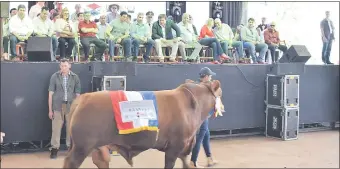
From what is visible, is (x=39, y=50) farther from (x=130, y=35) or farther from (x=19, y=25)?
(x=130, y=35)

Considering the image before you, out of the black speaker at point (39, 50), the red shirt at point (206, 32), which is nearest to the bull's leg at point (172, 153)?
the black speaker at point (39, 50)

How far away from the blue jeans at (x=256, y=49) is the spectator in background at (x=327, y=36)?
175 centimetres

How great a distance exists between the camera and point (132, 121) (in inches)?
179

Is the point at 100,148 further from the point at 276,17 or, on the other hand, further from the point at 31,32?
the point at 276,17

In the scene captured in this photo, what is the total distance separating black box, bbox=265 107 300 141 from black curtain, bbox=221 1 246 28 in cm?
562

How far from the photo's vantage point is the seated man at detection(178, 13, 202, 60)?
10.7 meters

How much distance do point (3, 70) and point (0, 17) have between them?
148 cm

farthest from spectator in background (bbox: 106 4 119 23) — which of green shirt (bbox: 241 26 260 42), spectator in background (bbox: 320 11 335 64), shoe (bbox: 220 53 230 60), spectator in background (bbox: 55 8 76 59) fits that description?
spectator in background (bbox: 320 11 335 64)

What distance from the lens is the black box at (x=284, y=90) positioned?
9617mm

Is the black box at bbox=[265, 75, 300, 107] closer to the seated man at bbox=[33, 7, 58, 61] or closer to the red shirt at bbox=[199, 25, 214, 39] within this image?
the red shirt at bbox=[199, 25, 214, 39]

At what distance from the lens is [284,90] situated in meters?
9.62

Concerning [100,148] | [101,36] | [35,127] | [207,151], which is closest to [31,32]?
[101,36]

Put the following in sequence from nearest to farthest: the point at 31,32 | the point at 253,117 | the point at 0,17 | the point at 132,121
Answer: the point at 132,121 < the point at 0,17 < the point at 31,32 < the point at 253,117

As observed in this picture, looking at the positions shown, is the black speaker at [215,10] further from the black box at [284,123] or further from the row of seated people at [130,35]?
the black box at [284,123]
